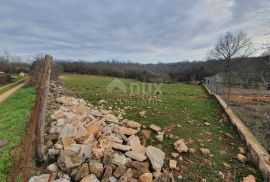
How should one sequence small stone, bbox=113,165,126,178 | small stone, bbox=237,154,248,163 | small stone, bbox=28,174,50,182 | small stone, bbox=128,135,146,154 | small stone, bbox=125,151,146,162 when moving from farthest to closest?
small stone, bbox=237,154,248,163 < small stone, bbox=128,135,146,154 < small stone, bbox=125,151,146,162 < small stone, bbox=113,165,126,178 < small stone, bbox=28,174,50,182

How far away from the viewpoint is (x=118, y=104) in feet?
32.5

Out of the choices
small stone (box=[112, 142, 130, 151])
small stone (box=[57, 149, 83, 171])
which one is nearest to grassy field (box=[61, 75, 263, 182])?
small stone (box=[112, 142, 130, 151])

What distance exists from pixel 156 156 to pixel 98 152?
4.14ft

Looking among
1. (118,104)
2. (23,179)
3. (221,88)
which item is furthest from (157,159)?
(221,88)

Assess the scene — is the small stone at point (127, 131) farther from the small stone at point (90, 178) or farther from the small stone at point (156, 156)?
the small stone at point (90, 178)

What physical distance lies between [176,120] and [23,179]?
5301 millimetres

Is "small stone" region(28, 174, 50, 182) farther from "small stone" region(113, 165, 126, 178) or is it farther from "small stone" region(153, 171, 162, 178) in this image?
"small stone" region(153, 171, 162, 178)

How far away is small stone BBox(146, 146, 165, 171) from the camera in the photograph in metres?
5.09

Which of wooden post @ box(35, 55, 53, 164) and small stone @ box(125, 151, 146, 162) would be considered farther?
small stone @ box(125, 151, 146, 162)

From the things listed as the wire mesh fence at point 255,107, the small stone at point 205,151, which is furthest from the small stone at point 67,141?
the wire mesh fence at point 255,107

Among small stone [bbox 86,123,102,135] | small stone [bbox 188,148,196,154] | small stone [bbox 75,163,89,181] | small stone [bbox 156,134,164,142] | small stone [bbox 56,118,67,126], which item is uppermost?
small stone [bbox 56,118,67,126]

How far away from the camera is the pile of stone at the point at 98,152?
177 inches

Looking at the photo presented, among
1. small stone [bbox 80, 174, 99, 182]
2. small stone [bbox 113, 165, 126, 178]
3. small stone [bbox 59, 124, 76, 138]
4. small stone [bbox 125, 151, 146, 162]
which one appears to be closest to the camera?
small stone [bbox 80, 174, 99, 182]

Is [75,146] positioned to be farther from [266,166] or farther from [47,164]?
[266,166]
